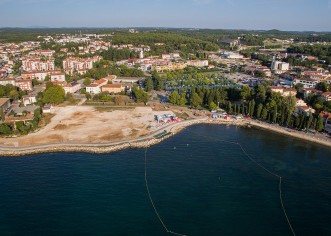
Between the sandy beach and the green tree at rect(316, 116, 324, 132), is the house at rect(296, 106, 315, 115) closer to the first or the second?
the green tree at rect(316, 116, 324, 132)

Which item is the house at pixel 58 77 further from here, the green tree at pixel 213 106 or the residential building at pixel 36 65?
the green tree at pixel 213 106

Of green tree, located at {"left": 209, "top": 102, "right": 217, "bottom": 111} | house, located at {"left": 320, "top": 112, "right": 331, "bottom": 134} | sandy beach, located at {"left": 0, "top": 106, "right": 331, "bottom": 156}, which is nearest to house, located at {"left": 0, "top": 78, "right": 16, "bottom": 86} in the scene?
sandy beach, located at {"left": 0, "top": 106, "right": 331, "bottom": 156}

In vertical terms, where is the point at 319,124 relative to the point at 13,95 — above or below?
below

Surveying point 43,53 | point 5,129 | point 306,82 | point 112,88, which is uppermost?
point 43,53

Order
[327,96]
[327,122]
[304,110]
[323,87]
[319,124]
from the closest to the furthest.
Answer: [319,124] < [327,122] < [304,110] < [327,96] < [323,87]

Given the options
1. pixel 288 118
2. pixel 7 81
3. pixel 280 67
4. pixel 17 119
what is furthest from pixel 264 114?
pixel 7 81

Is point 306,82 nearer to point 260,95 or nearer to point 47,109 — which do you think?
point 260,95

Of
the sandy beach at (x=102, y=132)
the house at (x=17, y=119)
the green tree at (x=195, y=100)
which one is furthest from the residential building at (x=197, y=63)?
the house at (x=17, y=119)
